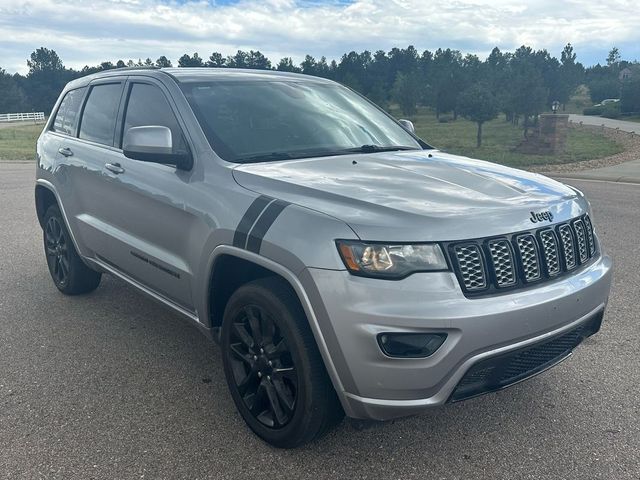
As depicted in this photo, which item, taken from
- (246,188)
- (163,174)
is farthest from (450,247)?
(163,174)

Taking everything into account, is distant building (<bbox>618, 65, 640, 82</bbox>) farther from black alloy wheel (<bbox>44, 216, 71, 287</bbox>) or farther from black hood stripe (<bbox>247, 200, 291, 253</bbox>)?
black hood stripe (<bbox>247, 200, 291, 253</bbox>)

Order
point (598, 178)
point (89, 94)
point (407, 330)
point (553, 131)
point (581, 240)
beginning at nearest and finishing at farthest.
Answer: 1. point (407, 330)
2. point (581, 240)
3. point (89, 94)
4. point (598, 178)
5. point (553, 131)

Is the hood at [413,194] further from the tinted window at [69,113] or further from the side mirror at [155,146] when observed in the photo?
the tinted window at [69,113]

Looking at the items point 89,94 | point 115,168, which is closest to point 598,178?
point 89,94

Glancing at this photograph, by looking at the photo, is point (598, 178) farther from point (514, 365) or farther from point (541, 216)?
point (514, 365)

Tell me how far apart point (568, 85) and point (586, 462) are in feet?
224

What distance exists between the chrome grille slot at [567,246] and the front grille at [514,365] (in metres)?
0.30

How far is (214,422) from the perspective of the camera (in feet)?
10.3

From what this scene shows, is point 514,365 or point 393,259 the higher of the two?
point 393,259

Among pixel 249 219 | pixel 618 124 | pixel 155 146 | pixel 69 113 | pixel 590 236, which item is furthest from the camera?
pixel 618 124

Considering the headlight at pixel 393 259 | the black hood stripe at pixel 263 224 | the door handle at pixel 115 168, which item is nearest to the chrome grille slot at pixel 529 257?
the headlight at pixel 393 259

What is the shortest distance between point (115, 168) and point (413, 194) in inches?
86.2

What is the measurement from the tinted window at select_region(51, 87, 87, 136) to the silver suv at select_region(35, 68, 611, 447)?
0.96 metres

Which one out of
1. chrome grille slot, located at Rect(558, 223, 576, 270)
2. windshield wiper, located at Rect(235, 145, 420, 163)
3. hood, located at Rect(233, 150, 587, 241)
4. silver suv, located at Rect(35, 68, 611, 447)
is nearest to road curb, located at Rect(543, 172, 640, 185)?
silver suv, located at Rect(35, 68, 611, 447)
